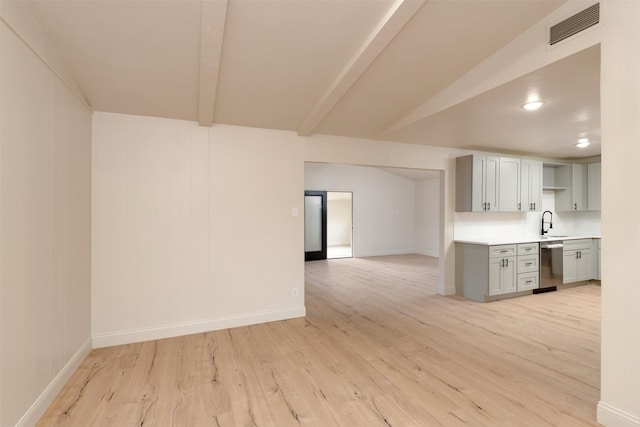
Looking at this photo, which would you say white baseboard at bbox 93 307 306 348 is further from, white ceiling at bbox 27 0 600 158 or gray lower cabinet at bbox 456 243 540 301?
gray lower cabinet at bbox 456 243 540 301

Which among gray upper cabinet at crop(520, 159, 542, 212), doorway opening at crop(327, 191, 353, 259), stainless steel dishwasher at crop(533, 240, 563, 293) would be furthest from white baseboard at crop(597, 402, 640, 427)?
doorway opening at crop(327, 191, 353, 259)

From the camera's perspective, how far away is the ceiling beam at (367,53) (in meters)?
2.16

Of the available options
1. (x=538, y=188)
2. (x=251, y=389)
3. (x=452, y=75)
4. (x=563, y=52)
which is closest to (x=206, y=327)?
(x=251, y=389)

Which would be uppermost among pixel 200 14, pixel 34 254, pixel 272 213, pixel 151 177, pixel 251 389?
pixel 200 14

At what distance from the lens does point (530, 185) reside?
564 cm

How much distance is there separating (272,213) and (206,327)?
154cm

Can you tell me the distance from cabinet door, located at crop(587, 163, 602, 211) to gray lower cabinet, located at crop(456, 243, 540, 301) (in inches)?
88.0

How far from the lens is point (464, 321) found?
13.0 feet

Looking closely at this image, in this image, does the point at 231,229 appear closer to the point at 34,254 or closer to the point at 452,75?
the point at 34,254

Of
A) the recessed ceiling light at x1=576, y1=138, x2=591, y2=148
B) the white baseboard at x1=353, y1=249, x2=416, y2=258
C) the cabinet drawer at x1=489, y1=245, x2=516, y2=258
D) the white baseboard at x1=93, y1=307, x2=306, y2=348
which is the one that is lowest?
the white baseboard at x1=93, y1=307, x2=306, y2=348

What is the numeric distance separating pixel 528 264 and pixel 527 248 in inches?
10.6

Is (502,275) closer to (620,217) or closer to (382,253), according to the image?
(620,217)

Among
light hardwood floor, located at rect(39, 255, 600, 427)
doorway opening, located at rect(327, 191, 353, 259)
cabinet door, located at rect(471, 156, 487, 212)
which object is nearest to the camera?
light hardwood floor, located at rect(39, 255, 600, 427)

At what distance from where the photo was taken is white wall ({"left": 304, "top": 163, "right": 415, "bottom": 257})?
911 centimetres
